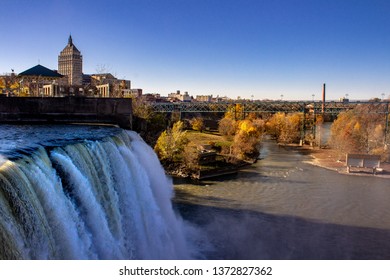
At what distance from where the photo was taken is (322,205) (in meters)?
23.1

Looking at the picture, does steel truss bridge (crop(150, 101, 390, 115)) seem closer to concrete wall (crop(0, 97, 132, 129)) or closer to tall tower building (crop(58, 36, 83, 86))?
concrete wall (crop(0, 97, 132, 129))

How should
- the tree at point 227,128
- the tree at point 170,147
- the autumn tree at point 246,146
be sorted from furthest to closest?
the tree at point 227,128
the autumn tree at point 246,146
the tree at point 170,147

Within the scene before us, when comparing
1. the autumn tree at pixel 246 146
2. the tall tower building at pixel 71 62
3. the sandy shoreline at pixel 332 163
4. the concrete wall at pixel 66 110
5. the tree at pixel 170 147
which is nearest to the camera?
the concrete wall at pixel 66 110

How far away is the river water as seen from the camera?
16234 mm

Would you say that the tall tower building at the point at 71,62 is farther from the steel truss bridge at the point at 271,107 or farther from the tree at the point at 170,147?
the tree at the point at 170,147

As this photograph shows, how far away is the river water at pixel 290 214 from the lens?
53.3ft

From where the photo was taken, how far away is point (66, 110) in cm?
1786

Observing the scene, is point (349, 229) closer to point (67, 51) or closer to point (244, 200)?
point (244, 200)

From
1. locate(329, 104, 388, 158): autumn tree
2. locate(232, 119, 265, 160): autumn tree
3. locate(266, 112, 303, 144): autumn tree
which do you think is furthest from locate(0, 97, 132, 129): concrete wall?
locate(266, 112, 303, 144): autumn tree

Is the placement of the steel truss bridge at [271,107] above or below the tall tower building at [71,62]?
below

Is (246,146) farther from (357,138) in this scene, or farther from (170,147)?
(357,138)

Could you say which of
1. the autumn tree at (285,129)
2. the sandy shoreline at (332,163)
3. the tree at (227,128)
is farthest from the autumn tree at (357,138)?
the tree at (227,128)

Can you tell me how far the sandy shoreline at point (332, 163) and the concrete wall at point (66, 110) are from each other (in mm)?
24090

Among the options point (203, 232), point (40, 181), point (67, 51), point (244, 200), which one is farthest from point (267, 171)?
point (67, 51)
